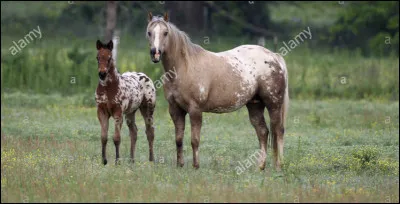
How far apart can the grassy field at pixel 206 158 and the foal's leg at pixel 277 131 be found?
23 centimetres

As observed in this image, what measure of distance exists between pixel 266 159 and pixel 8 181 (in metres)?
4.71

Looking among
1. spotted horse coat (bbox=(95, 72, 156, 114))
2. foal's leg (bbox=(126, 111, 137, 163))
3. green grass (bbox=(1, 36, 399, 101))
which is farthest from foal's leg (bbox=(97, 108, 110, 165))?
green grass (bbox=(1, 36, 399, 101))

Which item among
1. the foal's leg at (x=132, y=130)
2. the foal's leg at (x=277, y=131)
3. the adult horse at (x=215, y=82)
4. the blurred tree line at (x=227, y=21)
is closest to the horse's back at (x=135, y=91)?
the foal's leg at (x=132, y=130)

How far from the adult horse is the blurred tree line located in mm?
15491

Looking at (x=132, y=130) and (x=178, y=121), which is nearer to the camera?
(x=178, y=121)

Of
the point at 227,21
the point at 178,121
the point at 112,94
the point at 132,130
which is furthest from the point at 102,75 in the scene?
the point at 227,21

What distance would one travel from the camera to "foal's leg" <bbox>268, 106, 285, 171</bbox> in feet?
40.0

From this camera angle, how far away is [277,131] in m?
12.3

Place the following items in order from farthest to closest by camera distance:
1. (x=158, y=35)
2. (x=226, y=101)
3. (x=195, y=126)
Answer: (x=226, y=101) < (x=195, y=126) < (x=158, y=35)

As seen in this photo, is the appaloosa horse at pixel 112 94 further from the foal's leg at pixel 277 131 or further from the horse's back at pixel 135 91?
the foal's leg at pixel 277 131

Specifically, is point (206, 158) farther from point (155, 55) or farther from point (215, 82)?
point (155, 55)

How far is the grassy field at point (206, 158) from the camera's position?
928 centimetres

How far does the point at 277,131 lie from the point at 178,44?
2138 millimetres

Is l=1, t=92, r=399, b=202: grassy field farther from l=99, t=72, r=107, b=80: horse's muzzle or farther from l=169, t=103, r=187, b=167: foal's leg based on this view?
l=99, t=72, r=107, b=80: horse's muzzle
